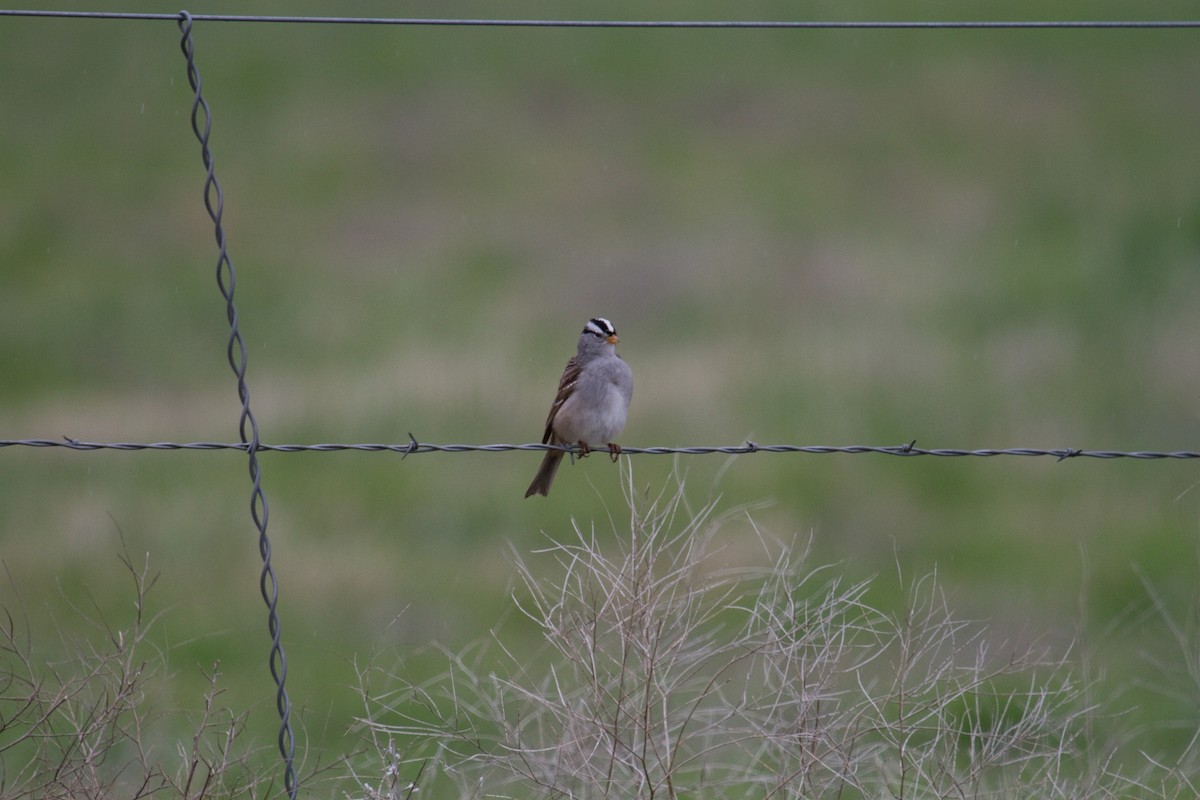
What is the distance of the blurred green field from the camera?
1416 centimetres

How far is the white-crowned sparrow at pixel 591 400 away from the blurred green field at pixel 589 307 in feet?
1.22

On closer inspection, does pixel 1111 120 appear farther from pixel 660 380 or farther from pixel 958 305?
pixel 660 380

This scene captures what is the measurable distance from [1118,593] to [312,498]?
854cm

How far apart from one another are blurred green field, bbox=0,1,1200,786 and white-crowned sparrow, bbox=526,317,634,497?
0.37 meters

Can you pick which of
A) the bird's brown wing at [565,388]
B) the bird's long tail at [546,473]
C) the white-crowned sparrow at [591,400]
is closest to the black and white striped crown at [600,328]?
the white-crowned sparrow at [591,400]

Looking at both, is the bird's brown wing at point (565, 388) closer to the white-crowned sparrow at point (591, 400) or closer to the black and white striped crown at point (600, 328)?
the white-crowned sparrow at point (591, 400)

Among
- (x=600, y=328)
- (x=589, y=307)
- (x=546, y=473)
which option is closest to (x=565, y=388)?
(x=600, y=328)

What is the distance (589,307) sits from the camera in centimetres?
2292

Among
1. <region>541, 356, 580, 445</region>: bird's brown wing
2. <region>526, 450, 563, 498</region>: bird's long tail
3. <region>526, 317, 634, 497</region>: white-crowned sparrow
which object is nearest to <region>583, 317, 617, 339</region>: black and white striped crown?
<region>526, 317, 634, 497</region>: white-crowned sparrow

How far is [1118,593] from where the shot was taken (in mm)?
13031

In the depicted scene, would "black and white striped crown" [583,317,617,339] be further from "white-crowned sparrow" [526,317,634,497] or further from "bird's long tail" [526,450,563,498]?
"bird's long tail" [526,450,563,498]

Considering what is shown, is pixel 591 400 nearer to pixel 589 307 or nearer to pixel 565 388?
pixel 565 388

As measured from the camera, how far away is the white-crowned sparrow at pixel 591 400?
712 centimetres

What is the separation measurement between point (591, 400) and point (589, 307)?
623 inches
